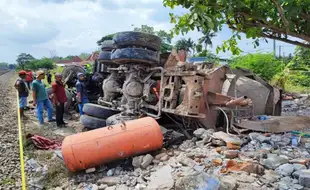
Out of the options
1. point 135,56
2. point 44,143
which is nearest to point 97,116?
point 44,143

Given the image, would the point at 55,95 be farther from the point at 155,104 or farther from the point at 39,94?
the point at 155,104

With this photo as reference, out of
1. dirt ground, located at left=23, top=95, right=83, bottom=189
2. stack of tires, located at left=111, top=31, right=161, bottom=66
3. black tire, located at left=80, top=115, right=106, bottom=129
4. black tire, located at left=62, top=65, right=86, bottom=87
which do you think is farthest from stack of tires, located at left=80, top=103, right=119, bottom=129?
black tire, located at left=62, top=65, right=86, bottom=87

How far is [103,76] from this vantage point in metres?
9.39

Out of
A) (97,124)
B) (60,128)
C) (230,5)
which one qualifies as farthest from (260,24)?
(60,128)

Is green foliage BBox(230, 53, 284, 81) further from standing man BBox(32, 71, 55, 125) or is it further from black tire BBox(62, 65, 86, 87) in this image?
standing man BBox(32, 71, 55, 125)

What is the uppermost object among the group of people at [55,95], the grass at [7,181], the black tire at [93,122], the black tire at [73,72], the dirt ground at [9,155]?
the black tire at [73,72]

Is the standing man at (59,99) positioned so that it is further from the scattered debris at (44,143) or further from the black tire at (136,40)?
the black tire at (136,40)

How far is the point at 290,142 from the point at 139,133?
92.6 inches

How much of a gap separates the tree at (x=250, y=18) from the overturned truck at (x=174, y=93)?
53.0 inches

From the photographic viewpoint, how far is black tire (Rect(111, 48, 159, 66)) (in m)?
5.95

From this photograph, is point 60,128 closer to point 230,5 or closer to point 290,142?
point 290,142

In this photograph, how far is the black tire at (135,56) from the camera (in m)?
5.95

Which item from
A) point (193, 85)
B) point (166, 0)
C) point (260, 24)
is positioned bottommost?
point (193, 85)

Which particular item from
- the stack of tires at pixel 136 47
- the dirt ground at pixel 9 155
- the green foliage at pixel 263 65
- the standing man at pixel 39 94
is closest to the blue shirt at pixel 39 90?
the standing man at pixel 39 94
